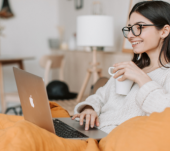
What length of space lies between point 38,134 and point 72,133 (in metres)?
0.26

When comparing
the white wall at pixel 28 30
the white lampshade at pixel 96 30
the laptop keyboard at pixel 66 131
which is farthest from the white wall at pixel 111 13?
the laptop keyboard at pixel 66 131

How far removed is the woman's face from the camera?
986 millimetres

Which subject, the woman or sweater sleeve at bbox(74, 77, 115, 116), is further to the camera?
sweater sleeve at bbox(74, 77, 115, 116)

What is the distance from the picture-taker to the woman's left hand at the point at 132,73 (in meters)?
0.87

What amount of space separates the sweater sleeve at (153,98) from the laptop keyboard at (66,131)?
0.88 ft

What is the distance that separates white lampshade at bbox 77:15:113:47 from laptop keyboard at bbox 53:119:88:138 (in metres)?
1.11

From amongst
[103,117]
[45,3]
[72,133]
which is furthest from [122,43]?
[45,3]

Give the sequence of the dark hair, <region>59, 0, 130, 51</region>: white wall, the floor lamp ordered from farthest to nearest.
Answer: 1. <region>59, 0, 130, 51</region>: white wall
2. the floor lamp
3. the dark hair

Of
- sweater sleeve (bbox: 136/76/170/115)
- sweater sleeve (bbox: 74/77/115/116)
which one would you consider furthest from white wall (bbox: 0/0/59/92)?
sweater sleeve (bbox: 136/76/170/115)

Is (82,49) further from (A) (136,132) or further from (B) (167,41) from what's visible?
(A) (136,132)

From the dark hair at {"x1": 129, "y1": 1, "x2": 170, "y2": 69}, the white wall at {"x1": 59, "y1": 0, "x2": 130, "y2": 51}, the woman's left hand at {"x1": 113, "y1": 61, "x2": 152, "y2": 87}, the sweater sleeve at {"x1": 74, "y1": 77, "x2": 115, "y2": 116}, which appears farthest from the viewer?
the white wall at {"x1": 59, "y1": 0, "x2": 130, "y2": 51}

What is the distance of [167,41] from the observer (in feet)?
3.36

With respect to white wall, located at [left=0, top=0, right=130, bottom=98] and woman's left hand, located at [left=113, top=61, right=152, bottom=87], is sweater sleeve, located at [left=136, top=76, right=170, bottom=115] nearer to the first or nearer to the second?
woman's left hand, located at [left=113, top=61, right=152, bottom=87]

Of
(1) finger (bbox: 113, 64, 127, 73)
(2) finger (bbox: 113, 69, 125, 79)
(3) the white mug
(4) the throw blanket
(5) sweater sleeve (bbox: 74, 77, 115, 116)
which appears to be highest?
(1) finger (bbox: 113, 64, 127, 73)
